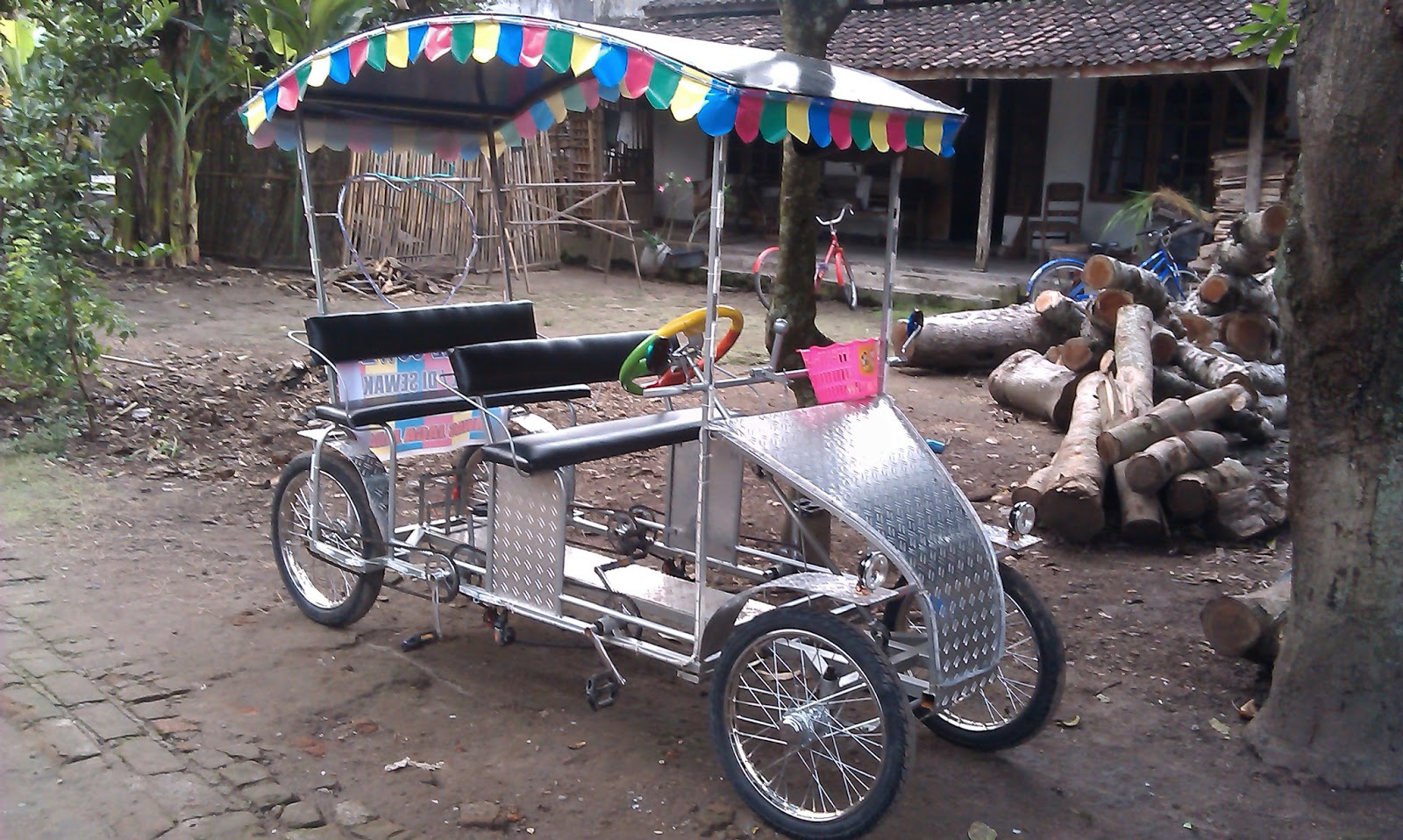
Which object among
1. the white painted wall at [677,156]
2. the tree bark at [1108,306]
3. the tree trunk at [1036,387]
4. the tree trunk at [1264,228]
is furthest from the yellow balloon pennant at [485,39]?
the white painted wall at [677,156]

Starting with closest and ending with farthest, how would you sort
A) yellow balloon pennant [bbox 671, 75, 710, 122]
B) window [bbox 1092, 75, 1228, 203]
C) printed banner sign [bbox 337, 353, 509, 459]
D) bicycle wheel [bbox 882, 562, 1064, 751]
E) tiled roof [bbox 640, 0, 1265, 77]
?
yellow balloon pennant [bbox 671, 75, 710, 122], bicycle wheel [bbox 882, 562, 1064, 751], printed banner sign [bbox 337, 353, 509, 459], tiled roof [bbox 640, 0, 1265, 77], window [bbox 1092, 75, 1228, 203]

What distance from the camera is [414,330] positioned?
5.22 metres

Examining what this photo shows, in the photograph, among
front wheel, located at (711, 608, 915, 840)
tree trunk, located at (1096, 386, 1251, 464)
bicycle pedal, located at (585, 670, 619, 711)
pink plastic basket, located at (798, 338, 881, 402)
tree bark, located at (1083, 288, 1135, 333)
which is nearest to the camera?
front wheel, located at (711, 608, 915, 840)

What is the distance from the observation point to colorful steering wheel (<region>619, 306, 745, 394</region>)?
3793 mm

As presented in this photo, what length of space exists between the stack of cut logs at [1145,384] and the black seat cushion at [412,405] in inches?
104

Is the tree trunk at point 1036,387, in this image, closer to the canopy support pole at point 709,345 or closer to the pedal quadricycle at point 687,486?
the pedal quadricycle at point 687,486

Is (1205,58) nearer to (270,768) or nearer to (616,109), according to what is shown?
(616,109)

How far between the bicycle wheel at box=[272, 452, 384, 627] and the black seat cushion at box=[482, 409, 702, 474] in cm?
86

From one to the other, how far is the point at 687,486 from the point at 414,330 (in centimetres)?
143

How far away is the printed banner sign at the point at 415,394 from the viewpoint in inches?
197

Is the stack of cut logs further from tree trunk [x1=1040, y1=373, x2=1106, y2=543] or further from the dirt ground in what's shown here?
the dirt ground

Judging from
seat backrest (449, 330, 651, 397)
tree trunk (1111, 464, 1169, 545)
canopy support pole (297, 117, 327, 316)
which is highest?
canopy support pole (297, 117, 327, 316)

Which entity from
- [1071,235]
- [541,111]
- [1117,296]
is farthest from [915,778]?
[1071,235]

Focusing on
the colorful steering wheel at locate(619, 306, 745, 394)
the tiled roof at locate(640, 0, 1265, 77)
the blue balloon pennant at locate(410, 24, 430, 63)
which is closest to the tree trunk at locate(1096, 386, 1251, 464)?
the colorful steering wheel at locate(619, 306, 745, 394)
